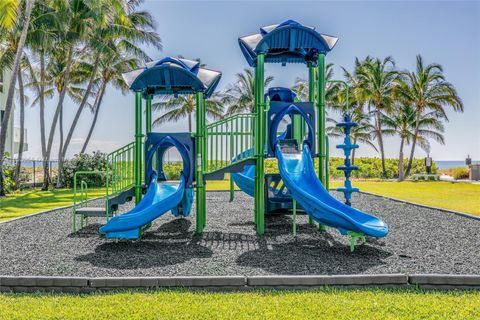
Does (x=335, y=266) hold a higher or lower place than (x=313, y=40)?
lower

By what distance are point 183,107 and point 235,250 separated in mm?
28092

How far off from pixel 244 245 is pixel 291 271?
6.86 feet

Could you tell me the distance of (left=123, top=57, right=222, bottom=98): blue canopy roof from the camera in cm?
942

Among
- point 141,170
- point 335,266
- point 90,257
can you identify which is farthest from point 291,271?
point 141,170

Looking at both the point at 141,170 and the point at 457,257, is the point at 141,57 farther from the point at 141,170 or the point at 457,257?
the point at 457,257

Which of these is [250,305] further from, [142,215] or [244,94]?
[244,94]

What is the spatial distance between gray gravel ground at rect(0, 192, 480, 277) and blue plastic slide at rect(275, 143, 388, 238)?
1.49 feet

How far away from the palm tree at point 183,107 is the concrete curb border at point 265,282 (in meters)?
29.1

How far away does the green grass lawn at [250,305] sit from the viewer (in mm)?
4535

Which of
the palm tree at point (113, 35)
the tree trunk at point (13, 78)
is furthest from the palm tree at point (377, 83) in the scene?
the tree trunk at point (13, 78)

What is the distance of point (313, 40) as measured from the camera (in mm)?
9484

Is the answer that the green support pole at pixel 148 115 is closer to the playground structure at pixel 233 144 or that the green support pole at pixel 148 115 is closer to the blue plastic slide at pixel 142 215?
the playground structure at pixel 233 144

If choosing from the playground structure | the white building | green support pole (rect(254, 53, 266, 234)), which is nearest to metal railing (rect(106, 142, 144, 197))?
the playground structure

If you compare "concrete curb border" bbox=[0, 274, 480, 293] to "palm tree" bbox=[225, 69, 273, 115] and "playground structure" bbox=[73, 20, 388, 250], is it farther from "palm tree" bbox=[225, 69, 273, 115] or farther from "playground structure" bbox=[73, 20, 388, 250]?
"palm tree" bbox=[225, 69, 273, 115]
